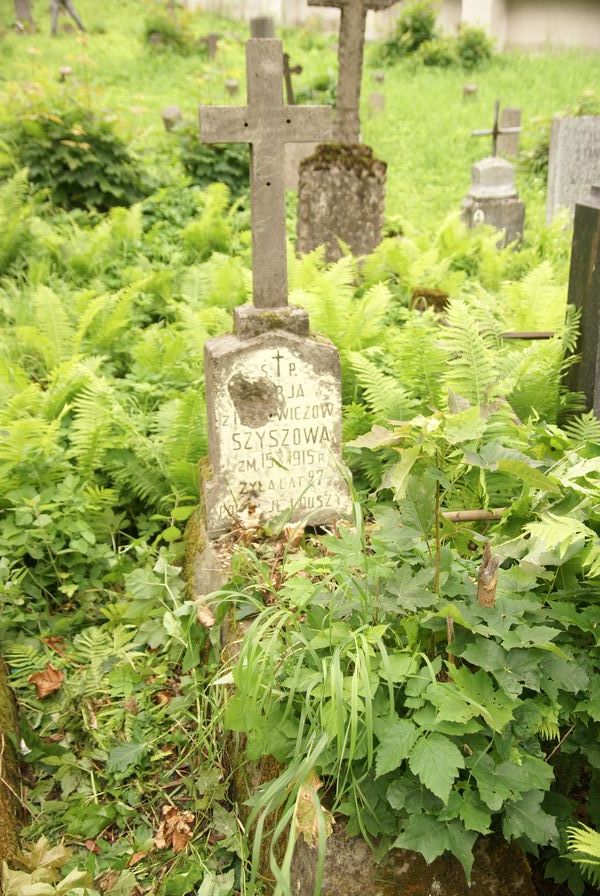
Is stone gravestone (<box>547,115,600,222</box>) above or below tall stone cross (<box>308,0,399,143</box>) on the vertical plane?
below

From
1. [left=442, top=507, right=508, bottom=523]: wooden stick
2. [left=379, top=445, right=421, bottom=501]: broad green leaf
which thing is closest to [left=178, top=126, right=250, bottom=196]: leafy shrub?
[left=442, top=507, right=508, bottom=523]: wooden stick

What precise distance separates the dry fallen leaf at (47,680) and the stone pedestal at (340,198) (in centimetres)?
427

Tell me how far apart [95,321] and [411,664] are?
3750mm

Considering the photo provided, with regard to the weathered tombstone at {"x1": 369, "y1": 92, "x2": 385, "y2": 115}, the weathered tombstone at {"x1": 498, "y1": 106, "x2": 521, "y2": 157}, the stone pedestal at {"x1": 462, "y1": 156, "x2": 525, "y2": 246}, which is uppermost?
the weathered tombstone at {"x1": 369, "y1": 92, "x2": 385, "y2": 115}

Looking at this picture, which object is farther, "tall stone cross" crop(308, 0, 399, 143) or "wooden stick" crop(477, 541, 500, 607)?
"tall stone cross" crop(308, 0, 399, 143)

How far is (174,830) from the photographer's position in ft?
8.39

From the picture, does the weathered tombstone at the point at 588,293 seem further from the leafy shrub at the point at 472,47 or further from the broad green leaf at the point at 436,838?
the leafy shrub at the point at 472,47

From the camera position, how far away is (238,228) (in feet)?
25.1

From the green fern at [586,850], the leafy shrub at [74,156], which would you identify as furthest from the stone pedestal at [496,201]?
the green fern at [586,850]

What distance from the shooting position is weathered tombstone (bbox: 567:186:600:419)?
372 cm

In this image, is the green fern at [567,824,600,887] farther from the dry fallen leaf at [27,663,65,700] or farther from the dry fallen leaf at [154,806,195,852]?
the dry fallen leaf at [27,663,65,700]

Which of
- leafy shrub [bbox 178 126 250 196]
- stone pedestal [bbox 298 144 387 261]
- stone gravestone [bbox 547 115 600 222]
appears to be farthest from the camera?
leafy shrub [bbox 178 126 250 196]

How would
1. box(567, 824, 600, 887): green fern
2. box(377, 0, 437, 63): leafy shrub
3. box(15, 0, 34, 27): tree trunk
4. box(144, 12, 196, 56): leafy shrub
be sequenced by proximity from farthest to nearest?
box(15, 0, 34, 27): tree trunk
box(144, 12, 196, 56): leafy shrub
box(377, 0, 437, 63): leafy shrub
box(567, 824, 600, 887): green fern

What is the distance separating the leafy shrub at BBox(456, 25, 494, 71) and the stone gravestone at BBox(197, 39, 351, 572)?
1561 cm
